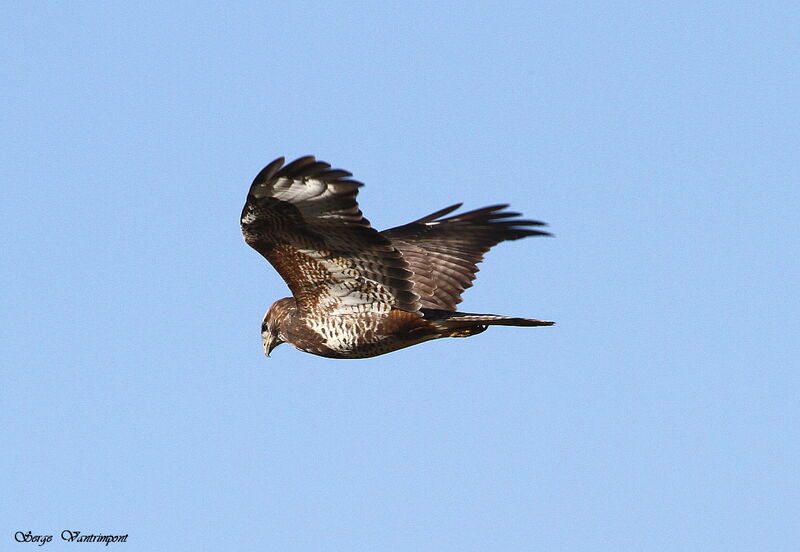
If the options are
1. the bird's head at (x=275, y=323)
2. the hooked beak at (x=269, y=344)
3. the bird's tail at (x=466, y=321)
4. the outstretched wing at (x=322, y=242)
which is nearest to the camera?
the outstretched wing at (x=322, y=242)

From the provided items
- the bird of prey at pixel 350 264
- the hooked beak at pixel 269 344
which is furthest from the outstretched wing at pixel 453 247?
the hooked beak at pixel 269 344

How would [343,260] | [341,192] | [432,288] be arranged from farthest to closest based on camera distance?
1. [432,288]
2. [343,260]
3. [341,192]

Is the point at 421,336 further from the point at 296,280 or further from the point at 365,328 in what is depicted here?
the point at 296,280

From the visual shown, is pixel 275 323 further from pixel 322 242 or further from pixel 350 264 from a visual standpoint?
pixel 322 242

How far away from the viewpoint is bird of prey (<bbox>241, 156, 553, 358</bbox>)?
30.8ft

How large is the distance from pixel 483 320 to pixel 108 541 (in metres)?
4.89

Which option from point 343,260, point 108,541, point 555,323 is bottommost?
point 108,541

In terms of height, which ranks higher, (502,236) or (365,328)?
(502,236)

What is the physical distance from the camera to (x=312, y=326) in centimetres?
1091

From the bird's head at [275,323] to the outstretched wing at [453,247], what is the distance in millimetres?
1364

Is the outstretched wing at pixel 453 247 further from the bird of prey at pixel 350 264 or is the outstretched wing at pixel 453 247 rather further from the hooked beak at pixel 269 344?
the hooked beak at pixel 269 344

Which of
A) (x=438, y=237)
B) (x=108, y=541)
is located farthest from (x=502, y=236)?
(x=108, y=541)

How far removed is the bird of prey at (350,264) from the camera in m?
→ 9.38

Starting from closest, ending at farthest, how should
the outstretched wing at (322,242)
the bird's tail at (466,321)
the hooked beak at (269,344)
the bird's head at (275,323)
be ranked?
the outstretched wing at (322,242)
the bird's tail at (466,321)
the bird's head at (275,323)
the hooked beak at (269,344)
